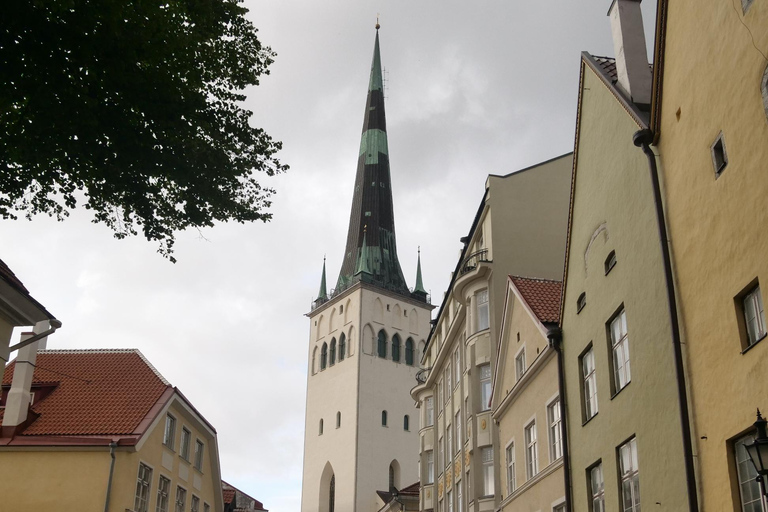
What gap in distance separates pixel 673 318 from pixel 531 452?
9615 millimetres

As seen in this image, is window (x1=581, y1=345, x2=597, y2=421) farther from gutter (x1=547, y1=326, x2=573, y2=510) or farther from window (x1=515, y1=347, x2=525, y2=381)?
window (x1=515, y1=347, x2=525, y2=381)

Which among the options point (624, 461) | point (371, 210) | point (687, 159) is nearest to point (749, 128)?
point (687, 159)

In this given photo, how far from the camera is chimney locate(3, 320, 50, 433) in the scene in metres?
26.9

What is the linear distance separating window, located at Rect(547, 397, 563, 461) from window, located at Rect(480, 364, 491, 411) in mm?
10294

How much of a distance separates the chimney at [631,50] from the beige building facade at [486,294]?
14464mm

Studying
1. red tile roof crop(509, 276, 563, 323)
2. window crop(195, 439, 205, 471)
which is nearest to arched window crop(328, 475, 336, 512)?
window crop(195, 439, 205, 471)

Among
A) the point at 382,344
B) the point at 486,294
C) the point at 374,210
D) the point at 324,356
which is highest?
the point at 374,210

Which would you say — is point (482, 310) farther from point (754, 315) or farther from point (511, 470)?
point (754, 315)

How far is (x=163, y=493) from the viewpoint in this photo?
29.4 meters

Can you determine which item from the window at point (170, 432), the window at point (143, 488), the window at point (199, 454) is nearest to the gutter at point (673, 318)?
the window at point (143, 488)

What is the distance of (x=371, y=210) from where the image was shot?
299 ft

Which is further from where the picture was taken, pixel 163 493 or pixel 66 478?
pixel 163 493

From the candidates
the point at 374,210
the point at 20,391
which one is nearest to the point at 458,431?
the point at 20,391

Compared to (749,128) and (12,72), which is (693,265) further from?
(12,72)
